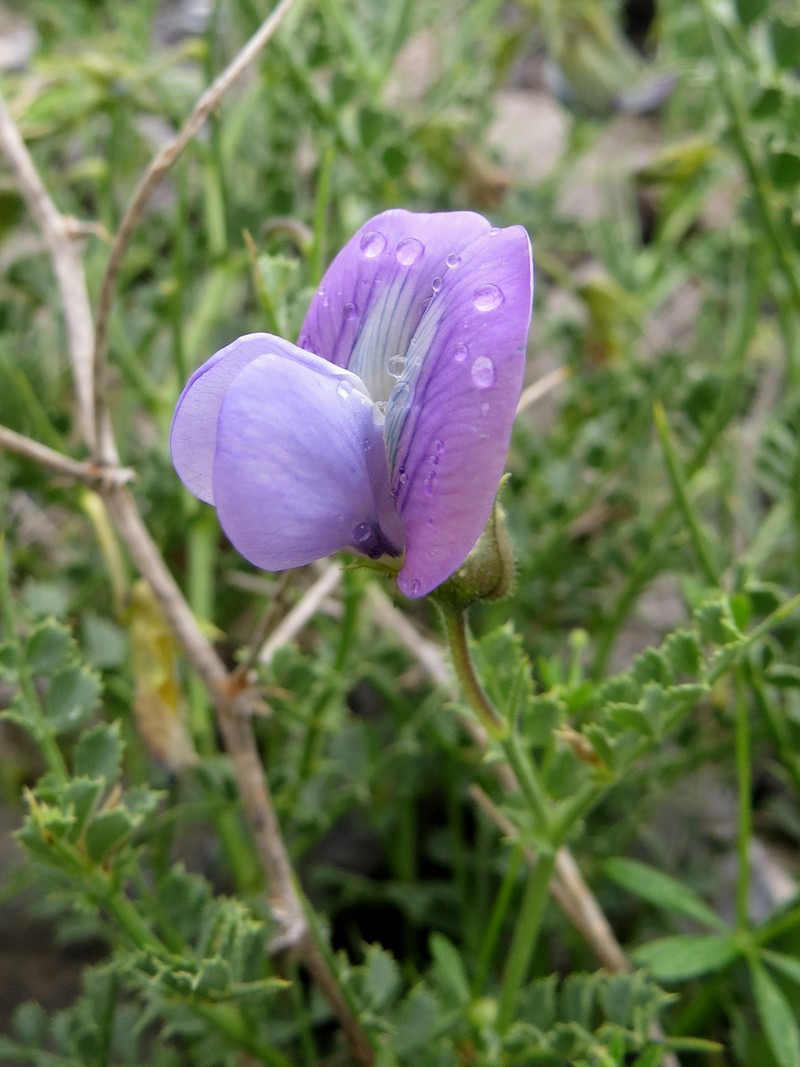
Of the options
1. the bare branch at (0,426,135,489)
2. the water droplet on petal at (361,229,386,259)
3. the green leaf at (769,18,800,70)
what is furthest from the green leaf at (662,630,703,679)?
the green leaf at (769,18,800,70)

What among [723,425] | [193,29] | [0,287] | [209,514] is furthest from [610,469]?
[193,29]

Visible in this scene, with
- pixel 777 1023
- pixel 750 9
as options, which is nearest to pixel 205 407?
pixel 777 1023

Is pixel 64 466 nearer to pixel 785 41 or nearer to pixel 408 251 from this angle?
pixel 408 251

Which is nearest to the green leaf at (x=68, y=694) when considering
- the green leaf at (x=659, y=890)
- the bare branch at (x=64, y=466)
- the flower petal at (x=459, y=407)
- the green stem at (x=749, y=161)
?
the bare branch at (x=64, y=466)

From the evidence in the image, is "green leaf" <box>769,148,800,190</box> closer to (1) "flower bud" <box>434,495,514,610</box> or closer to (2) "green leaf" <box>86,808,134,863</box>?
(1) "flower bud" <box>434,495,514,610</box>

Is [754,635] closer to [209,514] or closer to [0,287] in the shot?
[209,514]

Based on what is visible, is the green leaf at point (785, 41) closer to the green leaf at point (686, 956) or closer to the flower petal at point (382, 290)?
the flower petal at point (382, 290)
